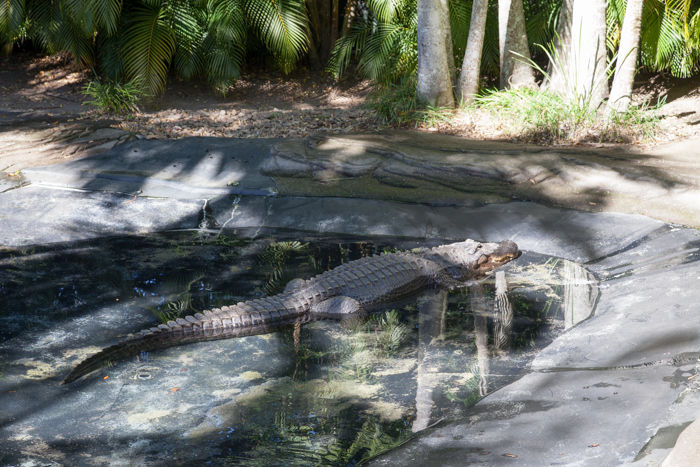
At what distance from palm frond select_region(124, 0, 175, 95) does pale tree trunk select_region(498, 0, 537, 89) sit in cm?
583

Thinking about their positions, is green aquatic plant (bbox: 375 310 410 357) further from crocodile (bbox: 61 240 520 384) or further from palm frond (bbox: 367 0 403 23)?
palm frond (bbox: 367 0 403 23)

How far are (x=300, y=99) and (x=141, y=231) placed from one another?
20.1 ft

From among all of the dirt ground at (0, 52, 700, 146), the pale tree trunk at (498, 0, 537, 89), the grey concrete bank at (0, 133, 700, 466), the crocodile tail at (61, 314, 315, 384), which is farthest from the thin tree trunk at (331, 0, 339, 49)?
the crocodile tail at (61, 314, 315, 384)

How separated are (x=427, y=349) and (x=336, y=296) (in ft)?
2.95

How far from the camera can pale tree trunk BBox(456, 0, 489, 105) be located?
324 inches

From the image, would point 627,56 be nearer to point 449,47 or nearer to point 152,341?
point 449,47

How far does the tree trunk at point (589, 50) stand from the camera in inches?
289

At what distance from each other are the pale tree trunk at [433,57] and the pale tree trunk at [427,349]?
4472mm

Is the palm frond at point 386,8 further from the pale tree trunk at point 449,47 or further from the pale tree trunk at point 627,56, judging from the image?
the pale tree trunk at point 627,56

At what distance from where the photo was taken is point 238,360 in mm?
3580

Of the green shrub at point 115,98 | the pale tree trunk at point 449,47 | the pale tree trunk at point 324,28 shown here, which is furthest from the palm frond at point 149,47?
the pale tree trunk at point 449,47

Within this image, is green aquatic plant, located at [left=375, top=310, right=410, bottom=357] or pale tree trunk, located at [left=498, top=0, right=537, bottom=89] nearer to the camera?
green aquatic plant, located at [left=375, top=310, right=410, bottom=357]

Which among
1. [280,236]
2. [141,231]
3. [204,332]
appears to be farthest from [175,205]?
[204,332]

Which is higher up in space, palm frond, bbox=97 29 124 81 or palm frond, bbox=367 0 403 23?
palm frond, bbox=367 0 403 23
